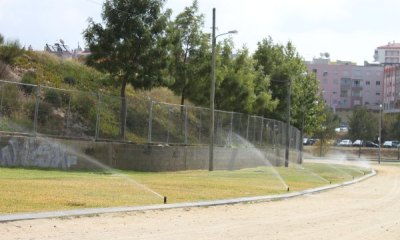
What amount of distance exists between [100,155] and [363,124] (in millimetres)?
102742

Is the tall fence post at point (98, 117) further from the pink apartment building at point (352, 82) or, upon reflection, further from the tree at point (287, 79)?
the pink apartment building at point (352, 82)

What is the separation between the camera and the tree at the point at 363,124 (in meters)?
124

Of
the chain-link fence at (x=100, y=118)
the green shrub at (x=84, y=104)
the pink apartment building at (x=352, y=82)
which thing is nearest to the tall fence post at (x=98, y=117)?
the chain-link fence at (x=100, y=118)

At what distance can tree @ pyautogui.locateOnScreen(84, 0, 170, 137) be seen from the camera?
32.2m

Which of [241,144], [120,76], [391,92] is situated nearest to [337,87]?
[391,92]

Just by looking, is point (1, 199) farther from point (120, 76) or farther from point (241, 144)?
point (241, 144)

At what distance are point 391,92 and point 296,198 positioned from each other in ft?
469

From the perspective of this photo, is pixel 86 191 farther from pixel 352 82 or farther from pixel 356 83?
pixel 356 83

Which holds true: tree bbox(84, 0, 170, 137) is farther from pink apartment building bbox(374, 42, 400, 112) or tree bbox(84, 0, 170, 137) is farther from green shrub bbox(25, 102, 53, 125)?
pink apartment building bbox(374, 42, 400, 112)

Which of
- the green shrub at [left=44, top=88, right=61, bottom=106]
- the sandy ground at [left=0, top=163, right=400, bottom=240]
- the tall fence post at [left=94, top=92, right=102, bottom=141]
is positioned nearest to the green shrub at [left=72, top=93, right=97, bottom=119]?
the tall fence post at [left=94, top=92, right=102, bottom=141]

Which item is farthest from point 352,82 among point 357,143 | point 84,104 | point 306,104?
Result: point 84,104

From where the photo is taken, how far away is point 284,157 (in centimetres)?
5809

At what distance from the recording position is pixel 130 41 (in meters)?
32.0

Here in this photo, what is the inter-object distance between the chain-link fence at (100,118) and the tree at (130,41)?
902 mm
